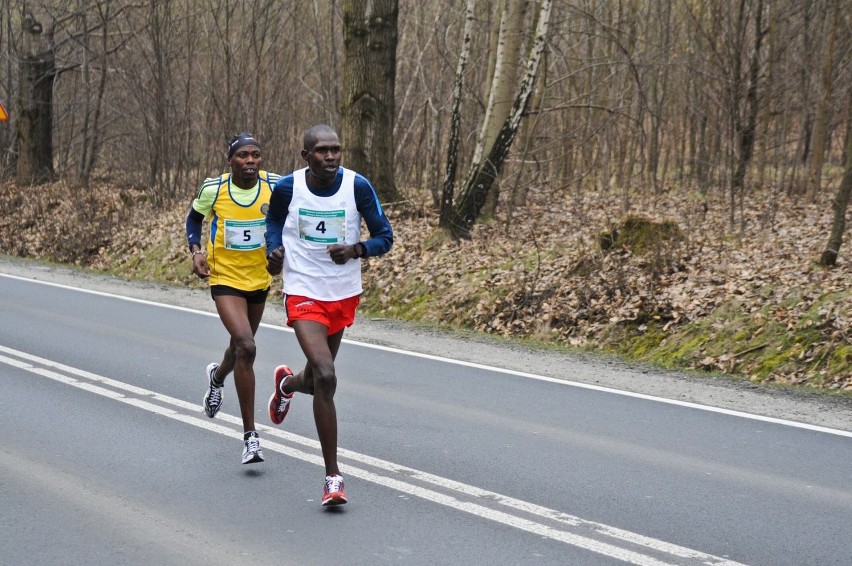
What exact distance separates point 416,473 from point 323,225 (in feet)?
5.68

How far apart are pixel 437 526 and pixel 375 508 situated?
1.59 ft

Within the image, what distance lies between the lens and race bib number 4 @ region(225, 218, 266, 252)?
23.9ft

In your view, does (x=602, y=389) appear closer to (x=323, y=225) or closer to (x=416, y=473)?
(x=416, y=473)

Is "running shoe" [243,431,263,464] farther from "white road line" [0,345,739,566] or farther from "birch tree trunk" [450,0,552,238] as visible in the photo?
"birch tree trunk" [450,0,552,238]

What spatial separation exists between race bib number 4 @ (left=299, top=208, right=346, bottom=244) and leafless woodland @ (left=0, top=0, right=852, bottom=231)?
14.0 metres

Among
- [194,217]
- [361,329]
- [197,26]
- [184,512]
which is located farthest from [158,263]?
[184,512]

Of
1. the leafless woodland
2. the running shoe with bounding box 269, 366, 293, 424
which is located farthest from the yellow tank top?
the leafless woodland

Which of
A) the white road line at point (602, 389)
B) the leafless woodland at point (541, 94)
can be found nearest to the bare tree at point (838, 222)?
the white road line at point (602, 389)

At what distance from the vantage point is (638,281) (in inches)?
562

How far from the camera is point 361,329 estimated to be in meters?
13.7

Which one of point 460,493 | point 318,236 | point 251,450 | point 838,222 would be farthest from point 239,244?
point 838,222

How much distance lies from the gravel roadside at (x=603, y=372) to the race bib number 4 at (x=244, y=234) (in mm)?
4247

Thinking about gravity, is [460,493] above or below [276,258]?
below

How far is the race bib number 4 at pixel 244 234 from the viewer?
7273mm
